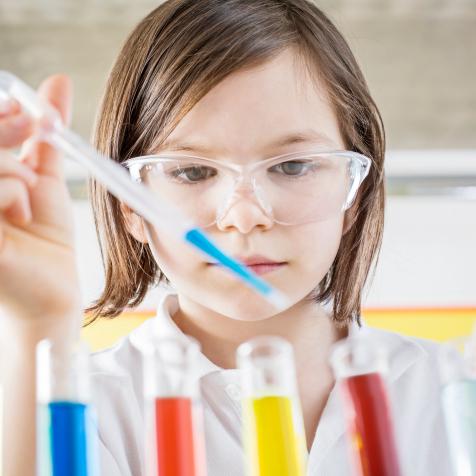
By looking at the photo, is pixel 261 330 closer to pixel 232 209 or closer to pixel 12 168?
pixel 232 209

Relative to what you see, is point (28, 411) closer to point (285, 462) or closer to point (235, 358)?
point (285, 462)

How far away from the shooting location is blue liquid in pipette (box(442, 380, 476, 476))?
0.45 m

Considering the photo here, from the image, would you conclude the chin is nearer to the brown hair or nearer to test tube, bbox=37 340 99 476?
the brown hair

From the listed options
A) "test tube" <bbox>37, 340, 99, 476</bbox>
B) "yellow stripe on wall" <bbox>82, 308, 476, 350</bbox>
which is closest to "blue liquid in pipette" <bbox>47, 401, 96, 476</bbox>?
"test tube" <bbox>37, 340, 99, 476</bbox>

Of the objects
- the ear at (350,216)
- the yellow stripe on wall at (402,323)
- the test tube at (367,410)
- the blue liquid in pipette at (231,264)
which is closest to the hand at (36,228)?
the blue liquid in pipette at (231,264)

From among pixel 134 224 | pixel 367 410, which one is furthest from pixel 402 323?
pixel 367 410

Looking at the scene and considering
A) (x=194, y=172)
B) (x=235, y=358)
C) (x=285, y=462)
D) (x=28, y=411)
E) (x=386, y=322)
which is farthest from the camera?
(x=386, y=322)

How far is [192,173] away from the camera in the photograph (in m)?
0.83

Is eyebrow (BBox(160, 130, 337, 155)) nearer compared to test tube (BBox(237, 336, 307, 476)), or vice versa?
test tube (BBox(237, 336, 307, 476))

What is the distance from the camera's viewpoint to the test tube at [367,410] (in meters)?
0.43

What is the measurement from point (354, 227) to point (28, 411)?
0.55 metres

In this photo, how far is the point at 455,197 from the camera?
1.91m

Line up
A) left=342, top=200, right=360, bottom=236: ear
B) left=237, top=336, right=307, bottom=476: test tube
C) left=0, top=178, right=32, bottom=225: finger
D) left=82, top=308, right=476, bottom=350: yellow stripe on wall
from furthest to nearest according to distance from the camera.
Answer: left=82, top=308, right=476, bottom=350: yellow stripe on wall, left=342, top=200, right=360, bottom=236: ear, left=0, top=178, right=32, bottom=225: finger, left=237, top=336, right=307, bottom=476: test tube

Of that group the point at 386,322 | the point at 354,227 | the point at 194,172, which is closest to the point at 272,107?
the point at 194,172
